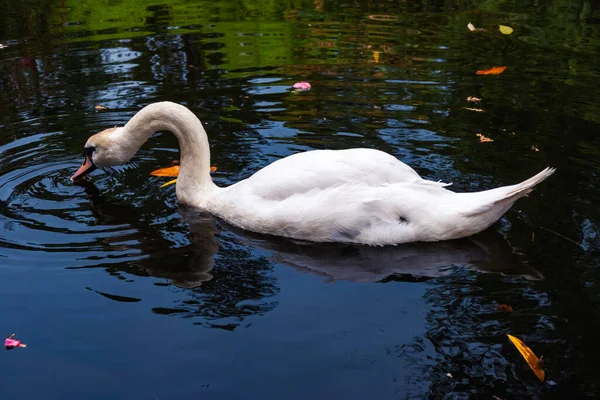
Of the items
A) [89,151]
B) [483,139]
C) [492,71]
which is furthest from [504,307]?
[492,71]

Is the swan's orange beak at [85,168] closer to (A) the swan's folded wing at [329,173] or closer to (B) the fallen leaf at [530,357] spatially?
(A) the swan's folded wing at [329,173]

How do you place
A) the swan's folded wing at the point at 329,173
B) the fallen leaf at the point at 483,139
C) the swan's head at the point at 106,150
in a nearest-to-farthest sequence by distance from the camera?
the swan's folded wing at the point at 329,173
the swan's head at the point at 106,150
the fallen leaf at the point at 483,139

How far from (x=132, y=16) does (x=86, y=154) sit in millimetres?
7266

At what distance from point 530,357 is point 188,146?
3252 mm

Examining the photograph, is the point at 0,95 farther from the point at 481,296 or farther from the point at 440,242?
the point at 481,296

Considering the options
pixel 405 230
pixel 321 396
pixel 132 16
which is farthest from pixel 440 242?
pixel 132 16

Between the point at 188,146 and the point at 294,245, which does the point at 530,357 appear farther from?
the point at 188,146

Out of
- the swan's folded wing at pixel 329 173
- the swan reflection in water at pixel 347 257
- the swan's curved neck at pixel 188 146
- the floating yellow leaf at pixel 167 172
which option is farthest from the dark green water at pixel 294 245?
the swan's folded wing at pixel 329 173

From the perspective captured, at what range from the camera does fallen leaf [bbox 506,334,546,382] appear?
388cm

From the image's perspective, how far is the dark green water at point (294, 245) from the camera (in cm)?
396

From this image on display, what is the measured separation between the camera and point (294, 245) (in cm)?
541

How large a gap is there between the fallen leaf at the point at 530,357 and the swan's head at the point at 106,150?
3.61 metres

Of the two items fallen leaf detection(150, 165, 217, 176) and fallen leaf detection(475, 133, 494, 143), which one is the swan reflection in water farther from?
fallen leaf detection(475, 133, 494, 143)

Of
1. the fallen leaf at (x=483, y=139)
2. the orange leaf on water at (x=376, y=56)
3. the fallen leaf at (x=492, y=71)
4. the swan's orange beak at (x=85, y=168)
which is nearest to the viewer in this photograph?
the swan's orange beak at (x=85, y=168)
